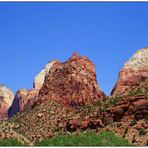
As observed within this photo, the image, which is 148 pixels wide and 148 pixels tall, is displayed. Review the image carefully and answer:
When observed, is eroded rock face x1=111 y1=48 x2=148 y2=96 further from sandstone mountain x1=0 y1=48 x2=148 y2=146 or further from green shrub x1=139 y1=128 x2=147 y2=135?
green shrub x1=139 y1=128 x2=147 y2=135

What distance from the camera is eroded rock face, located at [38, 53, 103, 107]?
361 ft

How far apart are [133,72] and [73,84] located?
913 inches

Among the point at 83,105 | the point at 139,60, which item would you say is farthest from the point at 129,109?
the point at 139,60

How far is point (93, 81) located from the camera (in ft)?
375

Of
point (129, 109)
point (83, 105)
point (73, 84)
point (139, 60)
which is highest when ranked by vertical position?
point (139, 60)

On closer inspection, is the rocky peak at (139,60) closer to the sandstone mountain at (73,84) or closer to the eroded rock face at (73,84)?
the sandstone mountain at (73,84)

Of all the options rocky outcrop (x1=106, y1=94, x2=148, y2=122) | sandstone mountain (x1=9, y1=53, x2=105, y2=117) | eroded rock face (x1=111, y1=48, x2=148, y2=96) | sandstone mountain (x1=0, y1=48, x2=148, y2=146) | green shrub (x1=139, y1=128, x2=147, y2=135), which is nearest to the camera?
green shrub (x1=139, y1=128, x2=147, y2=135)

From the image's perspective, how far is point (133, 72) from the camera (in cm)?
12925

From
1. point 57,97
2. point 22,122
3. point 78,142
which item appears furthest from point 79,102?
point 78,142

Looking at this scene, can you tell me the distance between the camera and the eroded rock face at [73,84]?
11006 cm

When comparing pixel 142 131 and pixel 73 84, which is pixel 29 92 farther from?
pixel 142 131

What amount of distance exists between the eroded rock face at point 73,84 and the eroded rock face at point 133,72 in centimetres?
1083

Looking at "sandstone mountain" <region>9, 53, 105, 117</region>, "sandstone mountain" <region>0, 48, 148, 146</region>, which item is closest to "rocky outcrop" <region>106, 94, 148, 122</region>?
"sandstone mountain" <region>0, 48, 148, 146</region>

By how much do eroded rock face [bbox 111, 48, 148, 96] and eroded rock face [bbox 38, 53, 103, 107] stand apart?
10833 millimetres
